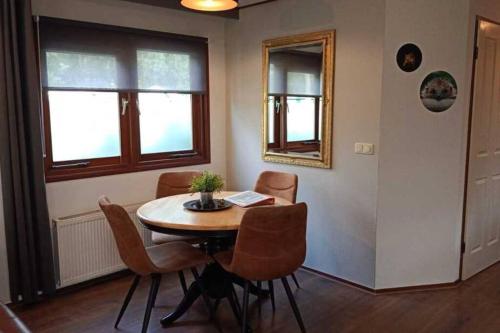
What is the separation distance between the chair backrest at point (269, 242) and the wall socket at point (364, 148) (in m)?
1.06

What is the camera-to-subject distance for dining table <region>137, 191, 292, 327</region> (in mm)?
2543

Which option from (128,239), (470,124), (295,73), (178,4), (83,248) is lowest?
(83,248)

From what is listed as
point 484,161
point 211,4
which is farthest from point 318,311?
point 211,4

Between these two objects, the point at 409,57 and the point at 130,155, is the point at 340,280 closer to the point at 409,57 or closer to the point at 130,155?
the point at 409,57

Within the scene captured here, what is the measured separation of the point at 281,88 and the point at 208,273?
185 cm

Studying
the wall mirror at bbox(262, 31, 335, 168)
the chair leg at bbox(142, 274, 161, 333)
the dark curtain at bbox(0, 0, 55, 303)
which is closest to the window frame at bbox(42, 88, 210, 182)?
the dark curtain at bbox(0, 0, 55, 303)

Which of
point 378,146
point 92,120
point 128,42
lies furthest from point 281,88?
point 92,120

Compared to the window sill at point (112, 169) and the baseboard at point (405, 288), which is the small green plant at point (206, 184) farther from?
the baseboard at point (405, 288)

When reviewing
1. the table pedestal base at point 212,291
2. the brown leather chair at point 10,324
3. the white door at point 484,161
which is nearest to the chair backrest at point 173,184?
the table pedestal base at point 212,291

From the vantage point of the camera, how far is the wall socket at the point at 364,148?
10.7 feet

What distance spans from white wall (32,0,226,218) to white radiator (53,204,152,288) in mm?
142

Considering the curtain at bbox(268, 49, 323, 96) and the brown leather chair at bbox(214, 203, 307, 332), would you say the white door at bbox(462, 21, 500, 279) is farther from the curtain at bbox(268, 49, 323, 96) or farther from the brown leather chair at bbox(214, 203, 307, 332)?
the brown leather chair at bbox(214, 203, 307, 332)

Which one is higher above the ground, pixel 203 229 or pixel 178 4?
pixel 178 4

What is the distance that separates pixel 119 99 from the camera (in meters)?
3.69
